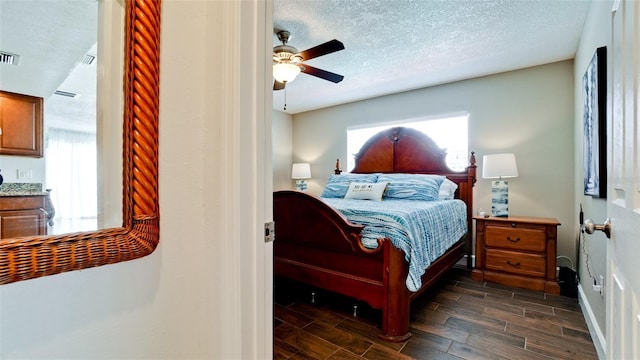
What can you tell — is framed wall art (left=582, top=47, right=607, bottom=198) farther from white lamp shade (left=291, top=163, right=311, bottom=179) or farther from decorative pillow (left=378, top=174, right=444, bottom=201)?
white lamp shade (left=291, top=163, right=311, bottom=179)

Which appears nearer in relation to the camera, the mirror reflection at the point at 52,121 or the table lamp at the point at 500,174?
the mirror reflection at the point at 52,121

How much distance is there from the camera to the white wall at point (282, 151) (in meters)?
5.16

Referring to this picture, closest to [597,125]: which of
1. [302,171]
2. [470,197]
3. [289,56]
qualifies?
[470,197]

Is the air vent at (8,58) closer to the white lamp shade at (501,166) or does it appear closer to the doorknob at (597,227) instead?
the doorknob at (597,227)

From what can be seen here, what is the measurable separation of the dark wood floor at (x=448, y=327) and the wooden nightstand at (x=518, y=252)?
157mm

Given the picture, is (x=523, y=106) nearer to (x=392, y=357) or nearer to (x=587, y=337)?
(x=587, y=337)

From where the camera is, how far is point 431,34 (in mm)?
2643

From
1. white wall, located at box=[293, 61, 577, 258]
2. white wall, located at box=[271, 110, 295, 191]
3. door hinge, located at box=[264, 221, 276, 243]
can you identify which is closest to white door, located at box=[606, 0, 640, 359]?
door hinge, located at box=[264, 221, 276, 243]

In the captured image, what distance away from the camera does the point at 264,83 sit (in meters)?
0.74

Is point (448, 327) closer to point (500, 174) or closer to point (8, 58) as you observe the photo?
point (500, 174)

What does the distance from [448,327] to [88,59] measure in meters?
2.43

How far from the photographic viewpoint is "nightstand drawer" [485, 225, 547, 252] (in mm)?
2871

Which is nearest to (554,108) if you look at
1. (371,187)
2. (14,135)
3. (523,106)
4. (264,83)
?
(523,106)

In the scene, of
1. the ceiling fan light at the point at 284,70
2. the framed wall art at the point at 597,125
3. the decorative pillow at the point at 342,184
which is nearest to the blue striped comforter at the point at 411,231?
the framed wall art at the point at 597,125
